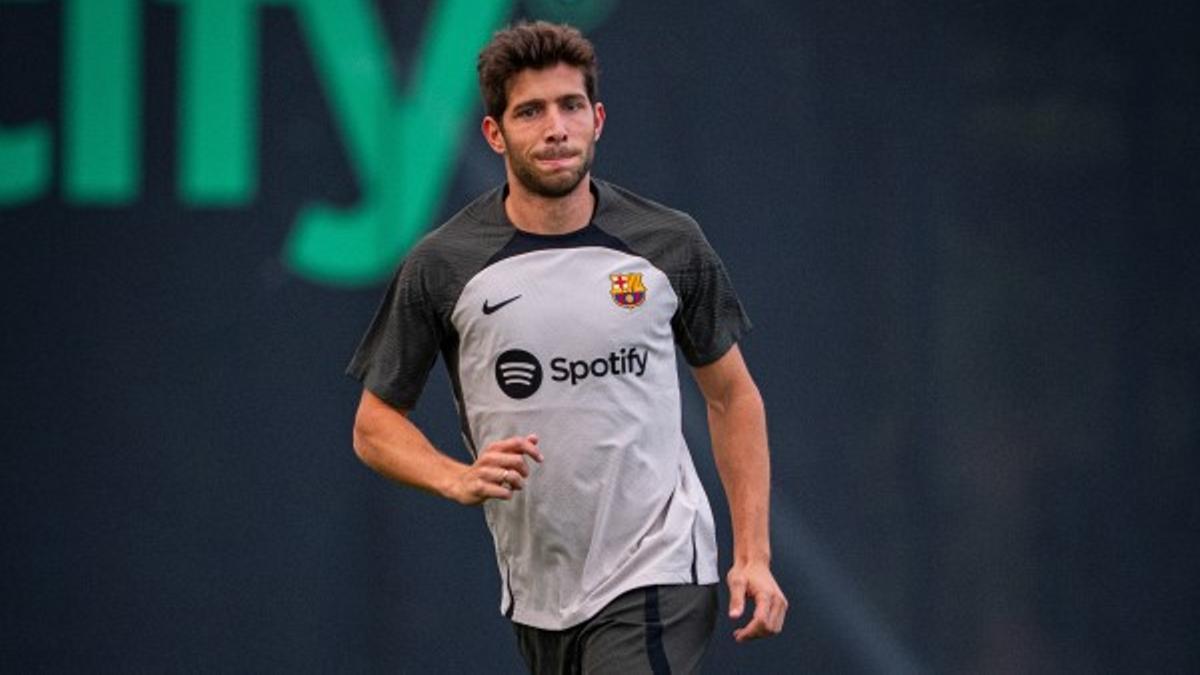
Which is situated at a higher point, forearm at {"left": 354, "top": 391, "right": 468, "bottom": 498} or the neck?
the neck

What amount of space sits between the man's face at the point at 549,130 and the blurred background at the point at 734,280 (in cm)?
179

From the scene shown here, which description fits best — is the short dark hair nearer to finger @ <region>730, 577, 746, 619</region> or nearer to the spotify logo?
the spotify logo

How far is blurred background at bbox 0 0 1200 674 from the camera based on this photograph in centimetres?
571

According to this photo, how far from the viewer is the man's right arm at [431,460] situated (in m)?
3.49

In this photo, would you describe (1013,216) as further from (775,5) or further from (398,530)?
(398,530)

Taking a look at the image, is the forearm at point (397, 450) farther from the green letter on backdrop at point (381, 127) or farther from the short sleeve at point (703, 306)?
the green letter on backdrop at point (381, 127)

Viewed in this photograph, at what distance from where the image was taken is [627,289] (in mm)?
3947

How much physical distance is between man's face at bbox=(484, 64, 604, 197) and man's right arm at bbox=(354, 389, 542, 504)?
0.56 metres

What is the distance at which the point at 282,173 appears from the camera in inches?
225

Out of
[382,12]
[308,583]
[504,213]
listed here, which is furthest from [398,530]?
[504,213]

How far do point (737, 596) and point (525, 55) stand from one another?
3.90 feet

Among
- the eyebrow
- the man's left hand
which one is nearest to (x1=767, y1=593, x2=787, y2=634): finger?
the man's left hand

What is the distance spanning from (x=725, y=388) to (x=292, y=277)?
2022 mm

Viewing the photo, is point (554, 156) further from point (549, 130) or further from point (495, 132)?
point (495, 132)
